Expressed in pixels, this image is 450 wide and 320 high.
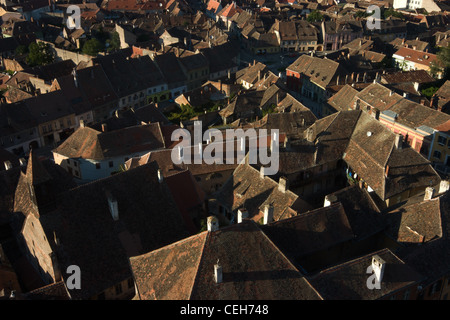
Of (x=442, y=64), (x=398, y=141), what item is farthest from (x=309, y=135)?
(x=442, y=64)

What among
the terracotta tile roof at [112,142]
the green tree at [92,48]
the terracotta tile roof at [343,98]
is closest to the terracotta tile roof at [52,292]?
the terracotta tile roof at [112,142]

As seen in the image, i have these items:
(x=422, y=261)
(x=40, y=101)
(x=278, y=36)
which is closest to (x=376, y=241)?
(x=422, y=261)

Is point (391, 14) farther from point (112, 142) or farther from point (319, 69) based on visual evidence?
point (112, 142)

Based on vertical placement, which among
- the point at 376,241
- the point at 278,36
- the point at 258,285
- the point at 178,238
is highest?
the point at 258,285

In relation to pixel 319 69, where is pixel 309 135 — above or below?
above

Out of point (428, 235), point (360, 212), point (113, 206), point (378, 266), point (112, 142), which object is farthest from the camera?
point (112, 142)

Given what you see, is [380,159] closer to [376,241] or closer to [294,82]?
[376,241]
